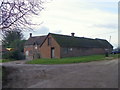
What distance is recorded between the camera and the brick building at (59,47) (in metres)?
52.8

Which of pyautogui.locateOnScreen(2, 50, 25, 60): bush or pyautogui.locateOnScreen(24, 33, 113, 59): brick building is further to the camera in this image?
pyautogui.locateOnScreen(2, 50, 25, 60): bush

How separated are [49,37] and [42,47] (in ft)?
11.7

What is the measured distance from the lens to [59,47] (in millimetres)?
51719

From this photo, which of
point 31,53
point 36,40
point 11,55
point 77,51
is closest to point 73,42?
point 77,51

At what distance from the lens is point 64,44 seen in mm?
53625

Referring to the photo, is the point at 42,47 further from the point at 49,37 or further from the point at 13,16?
the point at 13,16

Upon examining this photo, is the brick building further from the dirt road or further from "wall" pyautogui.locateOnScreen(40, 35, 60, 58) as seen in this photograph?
the dirt road

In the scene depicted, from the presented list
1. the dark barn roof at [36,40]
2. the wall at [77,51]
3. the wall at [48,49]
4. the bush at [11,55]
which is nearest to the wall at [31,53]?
the dark barn roof at [36,40]

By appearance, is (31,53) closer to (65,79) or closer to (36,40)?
(36,40)

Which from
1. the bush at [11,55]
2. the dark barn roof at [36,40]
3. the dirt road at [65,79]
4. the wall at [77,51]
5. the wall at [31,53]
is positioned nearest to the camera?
the dirt road at [65,79]

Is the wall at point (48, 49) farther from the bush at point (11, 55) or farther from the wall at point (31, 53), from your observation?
the bush at point (11, 55)

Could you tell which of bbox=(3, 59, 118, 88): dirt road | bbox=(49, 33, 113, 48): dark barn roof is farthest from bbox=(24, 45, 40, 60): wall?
bbox=(3, 59, 118, 88): dirt road

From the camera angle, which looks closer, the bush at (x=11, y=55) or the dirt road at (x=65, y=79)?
the dirt road at (x=65, y=79)

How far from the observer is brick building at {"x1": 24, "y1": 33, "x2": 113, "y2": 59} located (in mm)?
52750
